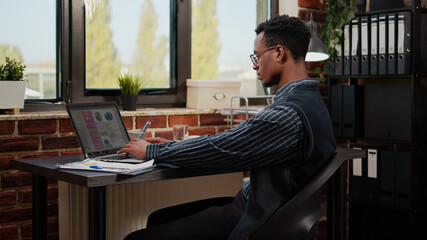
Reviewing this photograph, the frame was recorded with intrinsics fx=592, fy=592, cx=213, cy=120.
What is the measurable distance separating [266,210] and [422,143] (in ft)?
→ 5.69

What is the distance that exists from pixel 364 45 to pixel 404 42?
0.78 ft

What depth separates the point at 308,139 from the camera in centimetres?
175

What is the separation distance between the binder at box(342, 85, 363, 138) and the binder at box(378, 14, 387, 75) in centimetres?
22

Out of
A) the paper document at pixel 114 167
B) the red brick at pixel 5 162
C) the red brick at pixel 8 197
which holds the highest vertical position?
the paper document at pixel 114 167

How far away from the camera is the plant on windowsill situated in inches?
132

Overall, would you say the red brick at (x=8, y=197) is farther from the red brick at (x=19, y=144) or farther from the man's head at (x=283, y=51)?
the man's head at (x=283, y=51)

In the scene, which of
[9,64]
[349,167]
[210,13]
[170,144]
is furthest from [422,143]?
[9,64]

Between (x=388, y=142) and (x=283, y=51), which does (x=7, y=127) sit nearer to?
(x=283, y=51)

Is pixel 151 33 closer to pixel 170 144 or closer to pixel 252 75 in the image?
pixel 252 75

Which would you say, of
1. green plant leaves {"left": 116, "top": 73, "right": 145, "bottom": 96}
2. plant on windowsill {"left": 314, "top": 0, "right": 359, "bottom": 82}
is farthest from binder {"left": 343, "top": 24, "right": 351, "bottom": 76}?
green plant leaves {"left": 116, "top": 73, "right": 145, "bottom": 96}

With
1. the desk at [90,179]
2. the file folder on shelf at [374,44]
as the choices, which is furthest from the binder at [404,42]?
the desk at [90,179]

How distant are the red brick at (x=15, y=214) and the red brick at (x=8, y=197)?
0.10 feet

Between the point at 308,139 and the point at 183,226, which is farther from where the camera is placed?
the point at 183,226

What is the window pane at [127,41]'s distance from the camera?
9.60 ft
